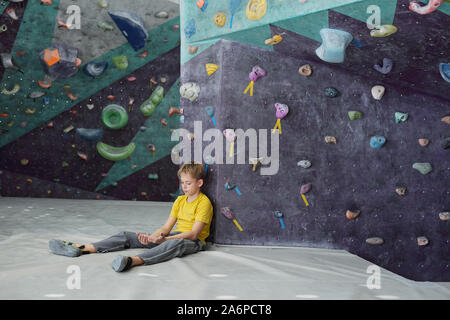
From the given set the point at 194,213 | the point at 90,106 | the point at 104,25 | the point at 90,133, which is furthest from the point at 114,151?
the point at 194,213

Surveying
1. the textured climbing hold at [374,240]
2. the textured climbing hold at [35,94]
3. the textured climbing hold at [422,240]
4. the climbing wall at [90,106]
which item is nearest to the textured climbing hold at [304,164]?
the textured climbing hold at [374,240]

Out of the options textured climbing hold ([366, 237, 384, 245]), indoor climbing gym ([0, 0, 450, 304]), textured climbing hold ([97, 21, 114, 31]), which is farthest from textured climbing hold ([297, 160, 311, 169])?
textured climbing hold ([97, 21, 114, 31])

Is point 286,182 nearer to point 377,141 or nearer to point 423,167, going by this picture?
point 377,141

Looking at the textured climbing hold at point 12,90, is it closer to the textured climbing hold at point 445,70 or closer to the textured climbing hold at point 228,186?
the textured climbing hold at point 228,186

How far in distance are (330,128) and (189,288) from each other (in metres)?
1.47

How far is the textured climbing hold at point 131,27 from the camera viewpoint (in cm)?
443

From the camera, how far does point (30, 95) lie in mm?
4512

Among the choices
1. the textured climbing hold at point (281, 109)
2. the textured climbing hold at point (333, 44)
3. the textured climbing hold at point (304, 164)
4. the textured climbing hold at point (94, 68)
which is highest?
the textured climbing hold at point (94, 68)

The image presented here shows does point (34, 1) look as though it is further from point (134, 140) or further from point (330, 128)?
point (330, 128)

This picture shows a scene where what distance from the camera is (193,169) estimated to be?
2416mm

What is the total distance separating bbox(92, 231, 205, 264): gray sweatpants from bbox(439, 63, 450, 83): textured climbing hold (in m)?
1.72

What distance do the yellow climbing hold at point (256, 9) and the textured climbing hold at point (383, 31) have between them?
0.60 m

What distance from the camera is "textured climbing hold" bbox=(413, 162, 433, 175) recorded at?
2.64 m
